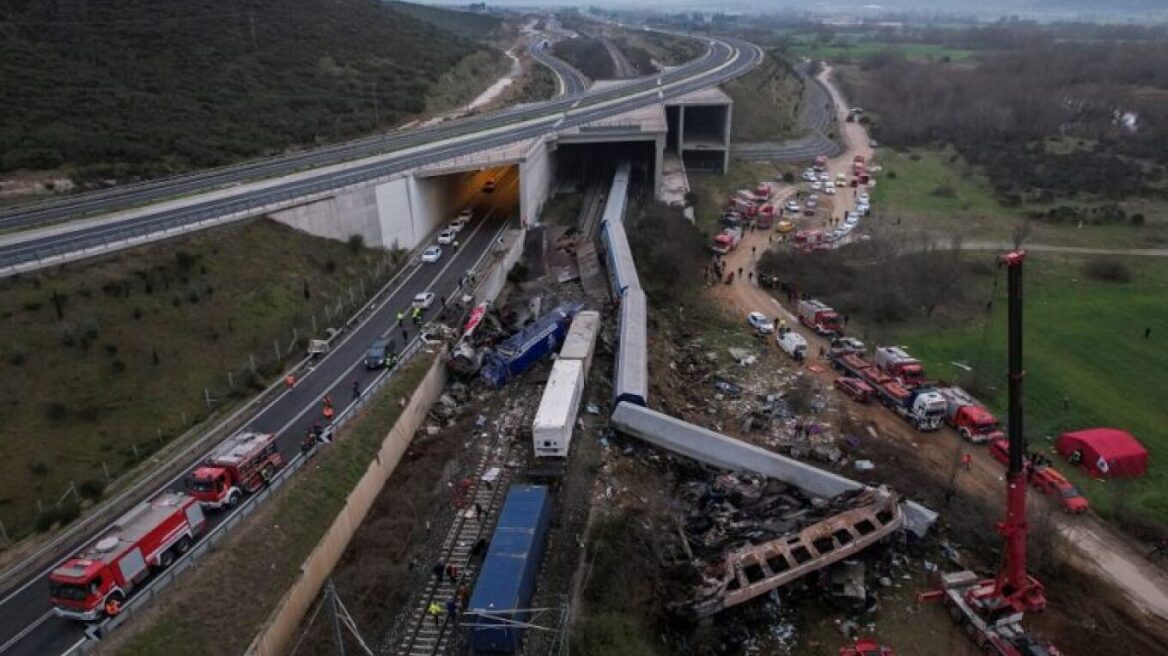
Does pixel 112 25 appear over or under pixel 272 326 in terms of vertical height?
over

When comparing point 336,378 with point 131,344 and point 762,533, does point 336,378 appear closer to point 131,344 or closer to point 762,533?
point 131,344

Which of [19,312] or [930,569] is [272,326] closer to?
[19,312]

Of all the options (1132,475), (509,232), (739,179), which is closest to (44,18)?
(509,232)

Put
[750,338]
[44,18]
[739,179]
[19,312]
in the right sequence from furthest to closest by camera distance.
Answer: [739,179], [44,18], [750,338], [19,312]

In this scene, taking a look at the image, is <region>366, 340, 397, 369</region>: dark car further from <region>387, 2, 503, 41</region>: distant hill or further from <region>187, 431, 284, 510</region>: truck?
<region>387, 2, 503, 41</region>: distant hill

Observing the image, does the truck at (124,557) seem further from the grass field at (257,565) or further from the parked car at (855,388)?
the parked car at (855,388)

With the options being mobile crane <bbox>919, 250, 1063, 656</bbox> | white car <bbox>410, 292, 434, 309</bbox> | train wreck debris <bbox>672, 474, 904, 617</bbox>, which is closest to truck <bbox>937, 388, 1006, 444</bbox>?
train wreck debris <bbox>672, 474, 904, 617</bbox>

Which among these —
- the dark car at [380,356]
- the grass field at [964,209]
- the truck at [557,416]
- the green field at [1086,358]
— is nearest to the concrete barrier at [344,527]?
the dark car at [380,356]
